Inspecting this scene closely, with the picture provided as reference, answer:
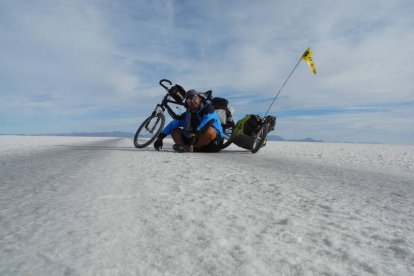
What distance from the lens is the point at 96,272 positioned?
1.16 metres

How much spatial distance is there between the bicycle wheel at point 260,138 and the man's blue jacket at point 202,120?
35.3 inches

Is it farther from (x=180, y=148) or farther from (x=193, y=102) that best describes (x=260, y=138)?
(x=180, y=148)

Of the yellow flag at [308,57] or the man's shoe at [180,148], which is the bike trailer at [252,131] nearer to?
the man's shoe at [180,148]


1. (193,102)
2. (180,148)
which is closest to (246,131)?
(193,102)

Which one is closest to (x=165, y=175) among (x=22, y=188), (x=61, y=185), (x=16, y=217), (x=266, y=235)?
(x=61, y=185)

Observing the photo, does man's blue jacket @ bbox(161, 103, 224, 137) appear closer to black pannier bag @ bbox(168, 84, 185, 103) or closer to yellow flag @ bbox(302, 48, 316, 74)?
black pannier bag @ bbox(168, 84, 185, 103)

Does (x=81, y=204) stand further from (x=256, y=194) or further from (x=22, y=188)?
(x=256, y=194)

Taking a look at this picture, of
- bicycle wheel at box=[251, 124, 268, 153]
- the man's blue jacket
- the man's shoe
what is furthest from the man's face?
bicycle wheel at box=[251, 124, 268, 153]

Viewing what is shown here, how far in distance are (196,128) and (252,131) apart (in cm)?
176

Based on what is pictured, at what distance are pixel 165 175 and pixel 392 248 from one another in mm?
2432

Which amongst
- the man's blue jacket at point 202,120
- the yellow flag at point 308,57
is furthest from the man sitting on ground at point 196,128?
the yellow flag at point 308,57

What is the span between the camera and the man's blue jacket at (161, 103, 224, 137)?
7172mm

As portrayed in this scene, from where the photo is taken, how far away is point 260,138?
26.4 ft

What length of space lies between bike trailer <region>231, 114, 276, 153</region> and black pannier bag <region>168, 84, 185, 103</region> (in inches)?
66.7
